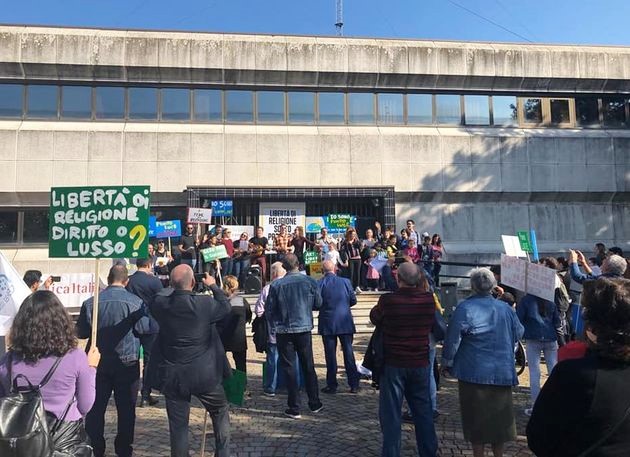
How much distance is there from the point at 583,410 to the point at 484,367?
2.47 m

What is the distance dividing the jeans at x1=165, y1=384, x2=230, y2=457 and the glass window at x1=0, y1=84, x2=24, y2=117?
15.7m

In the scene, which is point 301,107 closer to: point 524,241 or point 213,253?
point 213,253

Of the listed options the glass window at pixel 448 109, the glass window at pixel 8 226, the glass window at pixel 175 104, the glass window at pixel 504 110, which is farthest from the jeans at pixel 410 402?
the glass window at pixel 504 110

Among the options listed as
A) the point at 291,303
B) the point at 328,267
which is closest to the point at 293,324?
the point at 291,303

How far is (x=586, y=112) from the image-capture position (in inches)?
730

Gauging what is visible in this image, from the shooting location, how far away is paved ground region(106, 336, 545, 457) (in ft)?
16.1

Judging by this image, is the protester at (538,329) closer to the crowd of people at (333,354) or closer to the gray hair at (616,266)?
the crowd of people at (333,354)

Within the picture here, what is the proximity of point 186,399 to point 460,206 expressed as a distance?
49.4 ft

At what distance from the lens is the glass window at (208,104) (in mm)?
16844

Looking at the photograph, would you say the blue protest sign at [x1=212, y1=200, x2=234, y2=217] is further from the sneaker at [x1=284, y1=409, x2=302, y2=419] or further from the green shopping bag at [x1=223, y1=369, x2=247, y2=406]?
the green shopping bag at [x1=223, y1=369, x2=247, y2=406]

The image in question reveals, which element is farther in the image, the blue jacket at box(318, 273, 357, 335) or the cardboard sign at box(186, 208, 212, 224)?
the cardboard sign at box(186, 208, 212, 224)

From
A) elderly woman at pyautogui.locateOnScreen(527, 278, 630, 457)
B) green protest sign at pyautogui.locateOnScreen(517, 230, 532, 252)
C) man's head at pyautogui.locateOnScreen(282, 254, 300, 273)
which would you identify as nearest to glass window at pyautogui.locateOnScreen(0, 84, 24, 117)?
man's head at pyautogui.locateOnScreen(282, 254, 300, 273)

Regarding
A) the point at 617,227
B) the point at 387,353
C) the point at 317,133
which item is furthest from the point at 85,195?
the point at 617,227

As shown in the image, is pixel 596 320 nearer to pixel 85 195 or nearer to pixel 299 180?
pixel 85 195
